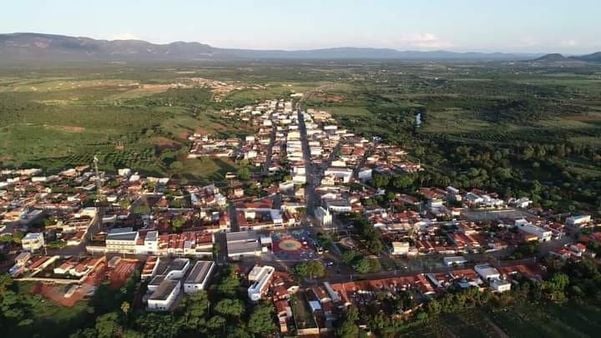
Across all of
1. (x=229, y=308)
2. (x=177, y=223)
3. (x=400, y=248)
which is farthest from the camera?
(x=177, y=223)

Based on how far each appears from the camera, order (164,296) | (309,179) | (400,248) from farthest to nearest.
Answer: (309,179) → (400,248) → (164,296)

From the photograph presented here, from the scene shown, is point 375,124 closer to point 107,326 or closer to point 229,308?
point 229,308

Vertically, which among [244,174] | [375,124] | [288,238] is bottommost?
[288,238]

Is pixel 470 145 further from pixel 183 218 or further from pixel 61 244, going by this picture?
A: pixel 61 244

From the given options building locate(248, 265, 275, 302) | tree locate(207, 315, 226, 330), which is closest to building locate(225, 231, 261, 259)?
building locate(248, 265, 275, 302)

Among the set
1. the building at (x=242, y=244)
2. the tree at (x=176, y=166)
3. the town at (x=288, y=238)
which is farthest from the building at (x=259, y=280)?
the tree at (x=176, y=166)

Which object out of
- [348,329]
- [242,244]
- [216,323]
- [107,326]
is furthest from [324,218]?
[107,326]

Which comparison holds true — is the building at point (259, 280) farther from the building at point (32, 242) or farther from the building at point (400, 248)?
the building at point (32, 242)
